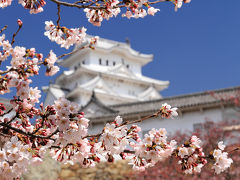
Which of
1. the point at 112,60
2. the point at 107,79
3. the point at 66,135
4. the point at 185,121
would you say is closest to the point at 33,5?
the point at 66,135

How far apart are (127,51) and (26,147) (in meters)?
45.3

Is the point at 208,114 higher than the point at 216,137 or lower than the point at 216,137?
higher

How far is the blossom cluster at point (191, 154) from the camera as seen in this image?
10.6 feet

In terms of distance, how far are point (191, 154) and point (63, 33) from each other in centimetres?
202

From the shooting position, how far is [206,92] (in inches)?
841

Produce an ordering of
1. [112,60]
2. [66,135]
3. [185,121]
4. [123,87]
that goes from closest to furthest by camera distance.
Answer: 1. [66,135]
2. [185,121]
3. [123,87]
4. [112,60]

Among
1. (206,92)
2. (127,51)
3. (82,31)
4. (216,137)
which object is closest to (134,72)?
(127,51)

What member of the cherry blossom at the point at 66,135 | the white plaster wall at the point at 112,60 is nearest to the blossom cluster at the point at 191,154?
the cherry blossom at the point at 66,135

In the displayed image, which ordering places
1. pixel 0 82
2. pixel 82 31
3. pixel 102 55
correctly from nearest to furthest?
pixel 0 82 → pixel 82 31 → pixel 102 55

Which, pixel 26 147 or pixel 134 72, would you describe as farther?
pixel 134 72

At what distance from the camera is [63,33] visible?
408 cm

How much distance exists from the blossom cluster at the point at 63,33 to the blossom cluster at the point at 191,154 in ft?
5.83

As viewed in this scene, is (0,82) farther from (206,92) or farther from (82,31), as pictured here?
(206,92)

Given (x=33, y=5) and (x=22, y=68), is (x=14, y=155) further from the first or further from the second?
(x=33, y=5)
